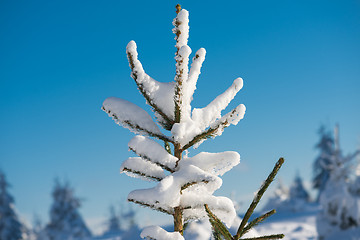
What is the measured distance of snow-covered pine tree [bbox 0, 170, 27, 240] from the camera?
23281 mm

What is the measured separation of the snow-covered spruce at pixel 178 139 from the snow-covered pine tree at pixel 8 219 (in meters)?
26.3

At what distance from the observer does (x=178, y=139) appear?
1814 millimetres

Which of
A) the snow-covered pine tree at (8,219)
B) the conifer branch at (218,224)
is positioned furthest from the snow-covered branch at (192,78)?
the snow-covered pine tree at (8,219)

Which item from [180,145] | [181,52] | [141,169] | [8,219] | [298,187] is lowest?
[141,169]

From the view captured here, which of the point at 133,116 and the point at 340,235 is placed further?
the point at 340,235

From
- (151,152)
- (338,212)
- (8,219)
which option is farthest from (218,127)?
(8,219)

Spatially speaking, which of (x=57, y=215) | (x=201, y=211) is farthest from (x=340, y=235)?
(x=57, y=215)

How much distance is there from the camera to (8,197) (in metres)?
24.6

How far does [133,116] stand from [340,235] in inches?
538

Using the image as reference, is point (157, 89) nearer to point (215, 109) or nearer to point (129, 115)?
point (129, 115)

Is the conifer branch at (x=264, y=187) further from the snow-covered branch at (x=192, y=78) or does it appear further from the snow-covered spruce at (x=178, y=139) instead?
the snow-covered branch at (x=192, y=78)

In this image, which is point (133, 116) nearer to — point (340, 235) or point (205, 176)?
point (205, 176)

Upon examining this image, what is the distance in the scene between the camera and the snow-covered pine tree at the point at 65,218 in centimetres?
2595

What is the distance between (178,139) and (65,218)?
92.3 ft
